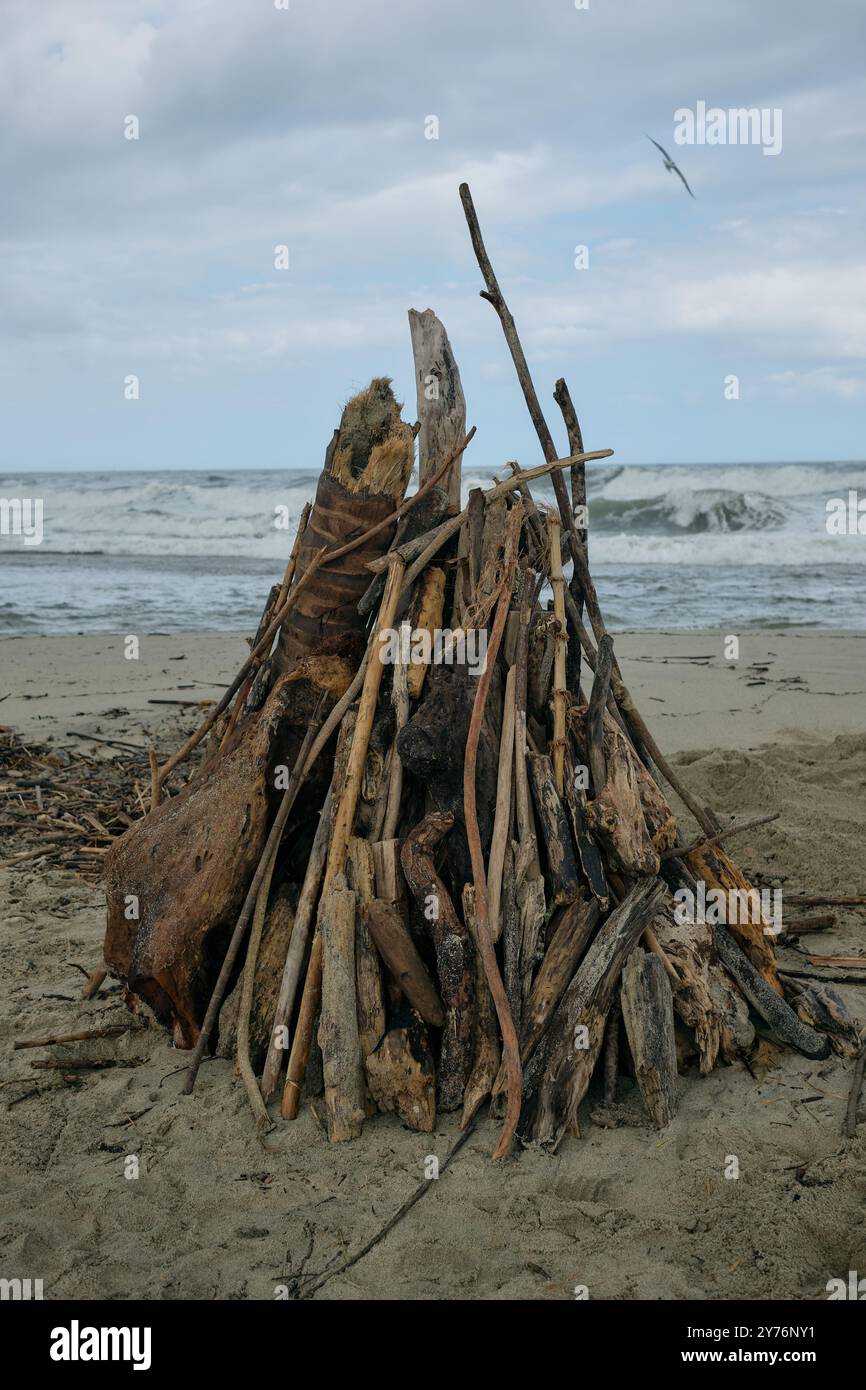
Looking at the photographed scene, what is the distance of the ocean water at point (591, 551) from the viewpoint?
14.9 meters

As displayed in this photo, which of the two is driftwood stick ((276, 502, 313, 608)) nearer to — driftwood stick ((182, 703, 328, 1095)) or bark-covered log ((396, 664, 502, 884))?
driftwood stick ((182, 703, 328, 1095))

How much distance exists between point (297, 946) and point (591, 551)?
2006 centimetres

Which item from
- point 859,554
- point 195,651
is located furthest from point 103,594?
point 859,554

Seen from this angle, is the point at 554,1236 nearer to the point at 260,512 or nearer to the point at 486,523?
the point at 486,523

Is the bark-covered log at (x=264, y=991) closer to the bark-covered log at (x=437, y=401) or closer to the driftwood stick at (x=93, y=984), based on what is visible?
the driftwood stick at (x=93, y=984)

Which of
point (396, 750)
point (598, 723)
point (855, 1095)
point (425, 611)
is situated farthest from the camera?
point (425, 611)

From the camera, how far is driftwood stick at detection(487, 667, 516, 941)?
323 cm

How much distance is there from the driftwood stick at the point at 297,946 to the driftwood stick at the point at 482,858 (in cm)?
51

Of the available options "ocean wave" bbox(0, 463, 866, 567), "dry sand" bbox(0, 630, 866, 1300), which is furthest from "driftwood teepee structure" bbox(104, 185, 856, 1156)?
"ocean wave" bbox(0, 463, 866, 567)

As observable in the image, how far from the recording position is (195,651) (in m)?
11.1

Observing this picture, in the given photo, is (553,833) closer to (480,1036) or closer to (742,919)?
(480,1036)

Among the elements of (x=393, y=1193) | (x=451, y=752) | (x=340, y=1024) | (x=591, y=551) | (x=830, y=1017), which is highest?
(x=591, y=551)

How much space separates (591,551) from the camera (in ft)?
74.3

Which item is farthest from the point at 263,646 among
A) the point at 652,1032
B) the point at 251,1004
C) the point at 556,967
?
the point at 652,1032
